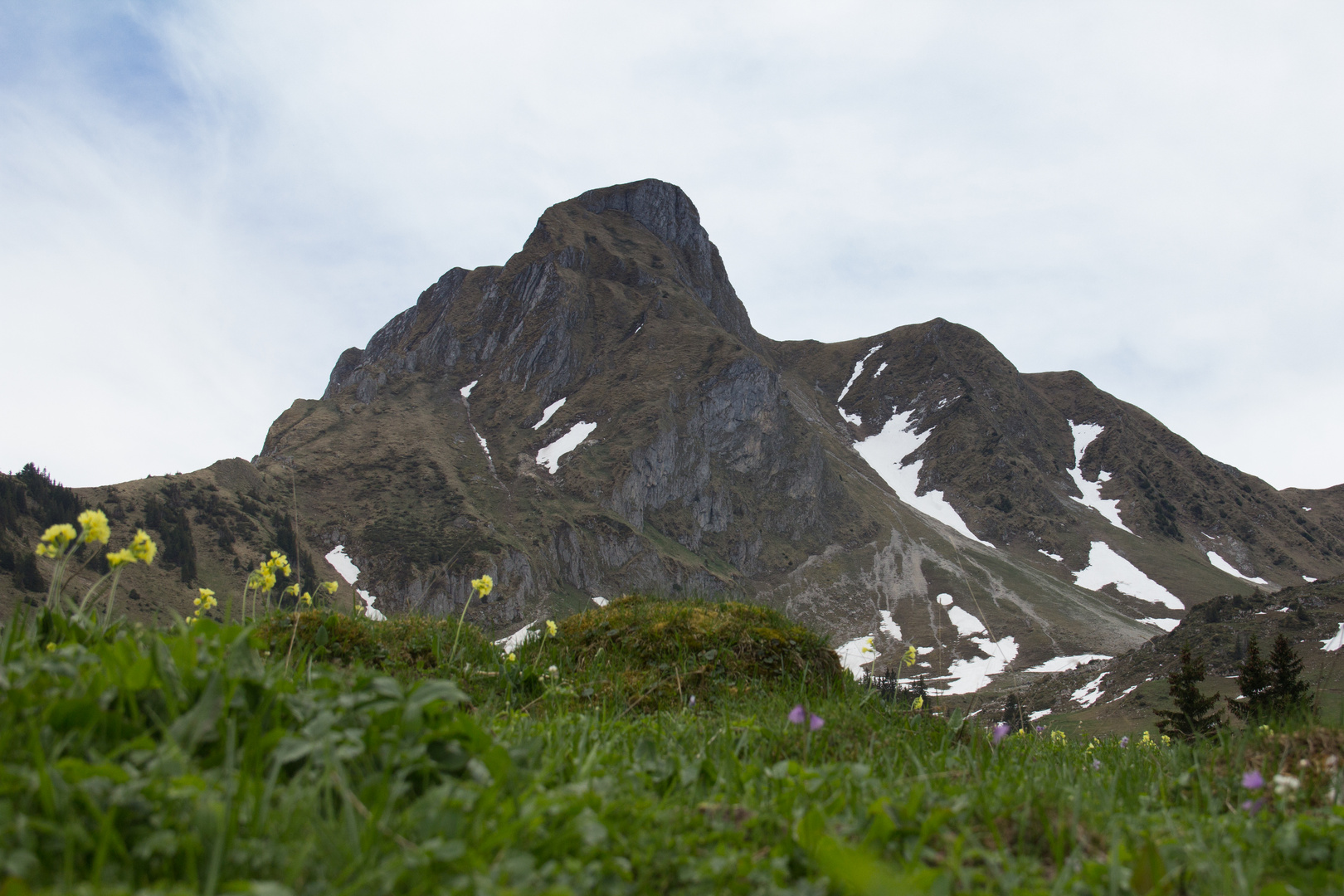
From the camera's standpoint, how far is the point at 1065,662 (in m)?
149

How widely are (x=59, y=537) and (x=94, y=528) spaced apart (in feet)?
0.66

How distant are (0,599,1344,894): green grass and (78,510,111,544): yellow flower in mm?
473

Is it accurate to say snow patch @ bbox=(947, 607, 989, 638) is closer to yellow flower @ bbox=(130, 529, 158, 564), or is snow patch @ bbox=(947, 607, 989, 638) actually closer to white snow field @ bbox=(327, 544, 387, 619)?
white snow field @ bbox=(327, 544, 387, 619)

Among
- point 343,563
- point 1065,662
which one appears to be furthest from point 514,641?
point 343,563

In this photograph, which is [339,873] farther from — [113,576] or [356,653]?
[356,653]

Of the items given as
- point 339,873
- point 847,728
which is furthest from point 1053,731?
point 339,873

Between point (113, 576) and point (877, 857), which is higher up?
point (113, 576)

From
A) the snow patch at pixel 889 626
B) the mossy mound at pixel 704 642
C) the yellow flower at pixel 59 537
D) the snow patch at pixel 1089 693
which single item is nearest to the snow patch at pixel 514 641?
the mossy mound at pixel 704 642

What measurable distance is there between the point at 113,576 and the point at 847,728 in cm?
458

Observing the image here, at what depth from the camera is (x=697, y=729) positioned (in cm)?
407

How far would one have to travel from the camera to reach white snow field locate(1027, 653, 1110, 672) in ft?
480

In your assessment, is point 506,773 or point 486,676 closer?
point 506,773

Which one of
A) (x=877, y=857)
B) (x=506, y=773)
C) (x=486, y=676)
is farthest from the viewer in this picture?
(x=486, y=676)

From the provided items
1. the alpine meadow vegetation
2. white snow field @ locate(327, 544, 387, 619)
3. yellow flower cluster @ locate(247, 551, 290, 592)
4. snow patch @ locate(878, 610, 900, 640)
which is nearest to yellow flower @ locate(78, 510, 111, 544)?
the alpine meadow vegetation
